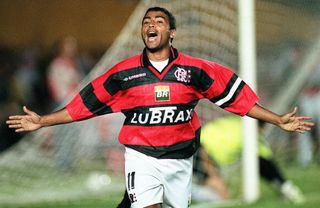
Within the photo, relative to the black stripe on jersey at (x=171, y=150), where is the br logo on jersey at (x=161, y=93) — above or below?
above

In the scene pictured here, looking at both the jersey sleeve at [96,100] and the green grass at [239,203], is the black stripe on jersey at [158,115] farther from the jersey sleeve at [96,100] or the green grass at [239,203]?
the green grass at [239,203]

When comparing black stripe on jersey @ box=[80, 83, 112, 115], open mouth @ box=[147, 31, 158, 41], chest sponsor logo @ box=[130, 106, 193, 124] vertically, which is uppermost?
open mouth @ box=[147, 31, 158, 41]

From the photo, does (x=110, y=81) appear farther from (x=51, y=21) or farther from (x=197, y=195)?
(x=51, y=21)

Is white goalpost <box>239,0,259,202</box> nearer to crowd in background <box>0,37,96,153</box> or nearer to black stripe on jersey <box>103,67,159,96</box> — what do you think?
black stripe on jersey <box>103,67,159,96</box>

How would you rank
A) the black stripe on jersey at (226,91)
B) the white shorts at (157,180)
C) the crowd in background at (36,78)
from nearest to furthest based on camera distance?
the white shorts at (157,180), the black stripe on jersey at (226,91), the crowd in background at (36,78)

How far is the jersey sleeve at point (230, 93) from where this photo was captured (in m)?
7.89

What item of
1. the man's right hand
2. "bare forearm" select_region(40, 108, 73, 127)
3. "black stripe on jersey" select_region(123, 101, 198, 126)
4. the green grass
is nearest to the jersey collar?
"black stripe on jersey" select_region(123, 101, 198, 126)

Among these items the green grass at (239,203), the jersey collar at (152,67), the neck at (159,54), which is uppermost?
the neck at (159,54)

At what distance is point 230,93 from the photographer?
7.96 meters

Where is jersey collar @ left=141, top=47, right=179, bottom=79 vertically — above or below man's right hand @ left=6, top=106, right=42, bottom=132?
above

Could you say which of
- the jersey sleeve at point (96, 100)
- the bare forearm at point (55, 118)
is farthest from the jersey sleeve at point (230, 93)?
the bare forearm at point (55, 118)

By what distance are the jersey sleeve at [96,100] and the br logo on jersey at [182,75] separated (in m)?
0.44

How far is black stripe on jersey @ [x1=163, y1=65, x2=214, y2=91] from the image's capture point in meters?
7.70

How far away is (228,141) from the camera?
1260cm
